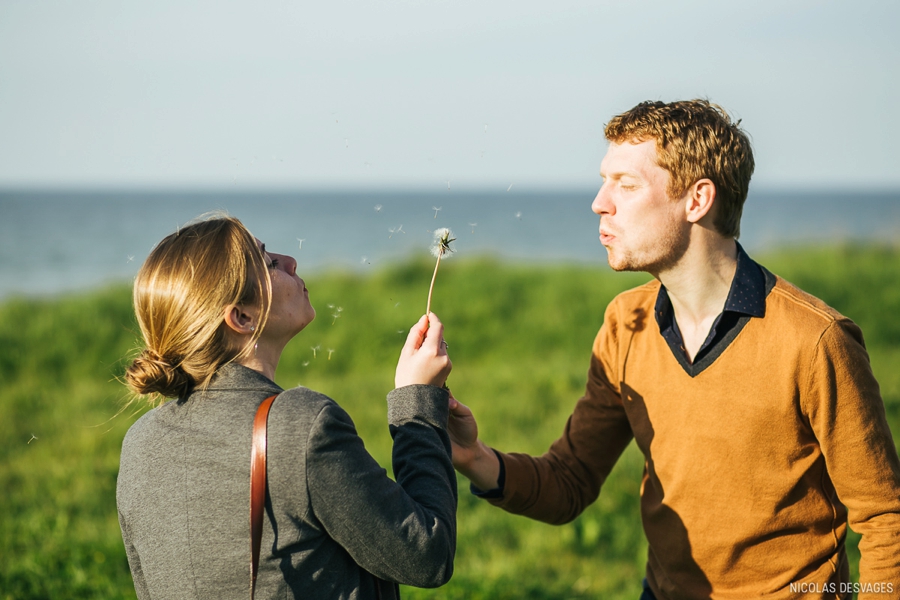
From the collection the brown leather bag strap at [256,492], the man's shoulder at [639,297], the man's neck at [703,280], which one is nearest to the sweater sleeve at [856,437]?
the man's neck at [703,280]

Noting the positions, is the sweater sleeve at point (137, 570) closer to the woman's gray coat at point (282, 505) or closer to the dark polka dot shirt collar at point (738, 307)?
the woman's gray coat at point (282, 505)

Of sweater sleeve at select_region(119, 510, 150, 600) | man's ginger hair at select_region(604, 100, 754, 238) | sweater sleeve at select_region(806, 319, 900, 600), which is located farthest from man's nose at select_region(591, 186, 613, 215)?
sweater sleeve at select_region(119, 510, 150, 600)

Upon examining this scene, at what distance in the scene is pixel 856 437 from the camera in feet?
7.98

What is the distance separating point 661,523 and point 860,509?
70cm

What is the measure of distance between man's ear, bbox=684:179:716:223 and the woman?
119cm

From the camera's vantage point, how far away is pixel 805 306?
8.53ft

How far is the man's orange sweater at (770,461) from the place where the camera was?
8.02ft

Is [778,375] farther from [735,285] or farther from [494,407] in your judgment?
[494,407]

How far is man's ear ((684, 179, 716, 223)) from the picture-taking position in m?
2.82

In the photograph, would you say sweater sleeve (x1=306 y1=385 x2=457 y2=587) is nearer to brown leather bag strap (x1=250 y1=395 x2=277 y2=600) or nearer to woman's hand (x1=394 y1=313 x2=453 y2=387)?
brown leather bag strap (x1=250 y1=395 x2=277 y2=600)

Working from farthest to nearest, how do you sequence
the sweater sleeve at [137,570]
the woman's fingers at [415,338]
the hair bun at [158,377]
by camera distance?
the woman's fingers at [415,338]
the sweater sleeve at [137,570]
the hair bun at [158,377]

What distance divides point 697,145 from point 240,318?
1.78 metres

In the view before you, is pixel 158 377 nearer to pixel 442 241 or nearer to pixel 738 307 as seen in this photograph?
pixel 442 241

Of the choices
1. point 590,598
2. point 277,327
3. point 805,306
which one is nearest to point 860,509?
point 805,306
